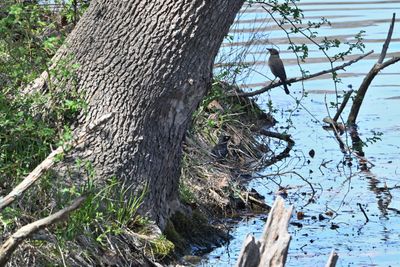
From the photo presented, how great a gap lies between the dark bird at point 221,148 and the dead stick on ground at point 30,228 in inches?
167

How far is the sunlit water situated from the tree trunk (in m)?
1.03

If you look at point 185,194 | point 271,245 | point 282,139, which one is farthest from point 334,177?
point 271,245

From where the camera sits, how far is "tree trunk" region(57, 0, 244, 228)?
6922mm

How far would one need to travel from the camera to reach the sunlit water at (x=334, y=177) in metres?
8.01

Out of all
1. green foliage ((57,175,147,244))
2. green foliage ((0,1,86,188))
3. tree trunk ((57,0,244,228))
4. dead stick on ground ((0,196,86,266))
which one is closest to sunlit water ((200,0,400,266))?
green foliage ((57,175,147,244))

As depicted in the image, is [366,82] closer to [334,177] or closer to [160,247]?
[334,177]

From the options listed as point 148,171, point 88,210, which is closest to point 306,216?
point 148,171

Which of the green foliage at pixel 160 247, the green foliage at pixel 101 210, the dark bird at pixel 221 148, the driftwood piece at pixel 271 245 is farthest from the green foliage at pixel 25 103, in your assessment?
the dark bird at pixel 221 148

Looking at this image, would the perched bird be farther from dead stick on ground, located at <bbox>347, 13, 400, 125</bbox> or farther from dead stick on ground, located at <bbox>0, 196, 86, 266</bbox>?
dead stick on ground, located at <bbox>0, 196, 86, 266</bbox>

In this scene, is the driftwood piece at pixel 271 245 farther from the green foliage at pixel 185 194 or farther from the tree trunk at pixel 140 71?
the green foliage at pixel 185 194

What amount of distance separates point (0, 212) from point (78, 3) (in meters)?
3.16

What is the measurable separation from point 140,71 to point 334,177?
3.75m

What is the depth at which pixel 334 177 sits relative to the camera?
33.6 ft

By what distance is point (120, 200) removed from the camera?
6.85 m
